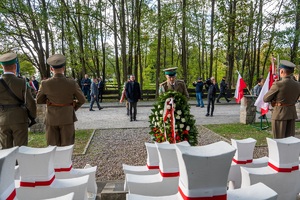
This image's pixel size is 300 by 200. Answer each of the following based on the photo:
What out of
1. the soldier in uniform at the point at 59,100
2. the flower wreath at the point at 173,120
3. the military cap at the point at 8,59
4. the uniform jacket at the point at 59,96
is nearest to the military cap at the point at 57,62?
the soldier in uniform at the point at 59,100

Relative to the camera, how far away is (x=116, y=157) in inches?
253

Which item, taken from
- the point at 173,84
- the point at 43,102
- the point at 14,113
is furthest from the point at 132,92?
the point at 14,113

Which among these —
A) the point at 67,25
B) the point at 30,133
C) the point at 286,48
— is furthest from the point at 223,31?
the point at 30,133

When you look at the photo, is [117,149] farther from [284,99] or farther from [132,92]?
[132,92]

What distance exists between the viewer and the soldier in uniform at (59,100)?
436 cm

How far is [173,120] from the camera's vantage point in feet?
14.3

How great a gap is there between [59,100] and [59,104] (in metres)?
0.07

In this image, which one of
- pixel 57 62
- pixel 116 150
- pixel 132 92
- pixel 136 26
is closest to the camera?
pixel 57 62

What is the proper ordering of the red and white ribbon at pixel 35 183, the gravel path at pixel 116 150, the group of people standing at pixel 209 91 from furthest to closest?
the group of people standing at pixel 209 91
the gravel path at pixel 116 150
the red and white ribbon at pixel 35 183

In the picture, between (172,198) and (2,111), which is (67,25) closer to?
(2,111)

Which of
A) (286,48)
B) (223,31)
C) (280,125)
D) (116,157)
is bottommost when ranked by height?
(116,157)

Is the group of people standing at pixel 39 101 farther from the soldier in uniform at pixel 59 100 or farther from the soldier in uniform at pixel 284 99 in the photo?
the soldier in uniform at pixel 284 99

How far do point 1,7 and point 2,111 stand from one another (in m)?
17.3

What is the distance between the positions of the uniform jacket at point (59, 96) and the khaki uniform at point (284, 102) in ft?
12.3
